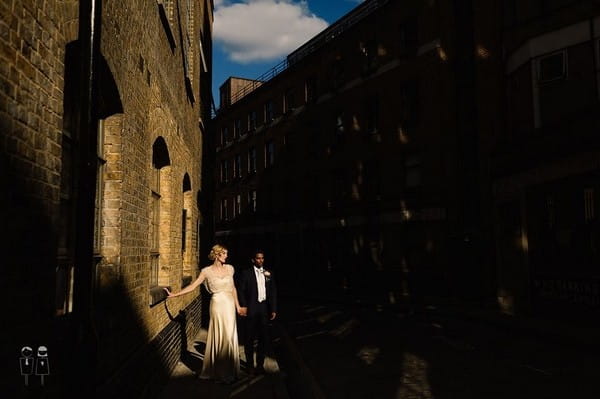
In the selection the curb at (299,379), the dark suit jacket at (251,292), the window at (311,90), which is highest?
the window at (311,90)

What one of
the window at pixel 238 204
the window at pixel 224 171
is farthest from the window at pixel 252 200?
the window at pixel 224 171

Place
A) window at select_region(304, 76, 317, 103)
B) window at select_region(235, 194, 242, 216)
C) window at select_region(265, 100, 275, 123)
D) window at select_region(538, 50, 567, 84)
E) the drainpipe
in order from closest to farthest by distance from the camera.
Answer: the drainpipe
window at select_region(538, 50, 567, 84)
window at select_region(304, 76, 317, 103)
window at select_region(265, 100, 275, 123)
window at select_region(235, 194, 242, 216)

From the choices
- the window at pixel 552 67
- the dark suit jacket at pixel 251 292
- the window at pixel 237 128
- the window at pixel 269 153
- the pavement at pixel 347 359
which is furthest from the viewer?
the window at pixel 237 128

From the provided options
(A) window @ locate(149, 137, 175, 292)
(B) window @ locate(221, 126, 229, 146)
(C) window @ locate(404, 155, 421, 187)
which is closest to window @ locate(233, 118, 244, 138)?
(B) window @ locate(221, 126, 229, 146)

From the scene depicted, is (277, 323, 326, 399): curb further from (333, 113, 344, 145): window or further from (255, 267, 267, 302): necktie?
(333, 113, 344, 145): window

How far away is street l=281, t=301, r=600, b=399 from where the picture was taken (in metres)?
6.89

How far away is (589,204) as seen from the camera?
1347cm

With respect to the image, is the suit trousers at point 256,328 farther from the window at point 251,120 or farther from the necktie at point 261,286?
the window at point 251,120

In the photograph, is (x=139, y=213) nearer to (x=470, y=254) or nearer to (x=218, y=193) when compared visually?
(x=470, y=254)

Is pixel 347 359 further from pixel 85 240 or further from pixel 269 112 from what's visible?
pixel 269 112

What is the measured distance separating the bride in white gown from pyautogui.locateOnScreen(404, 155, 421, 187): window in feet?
52.4

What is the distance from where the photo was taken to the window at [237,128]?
4028cm

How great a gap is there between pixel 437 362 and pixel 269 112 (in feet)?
93.2

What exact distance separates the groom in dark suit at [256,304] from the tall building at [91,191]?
108 cm
